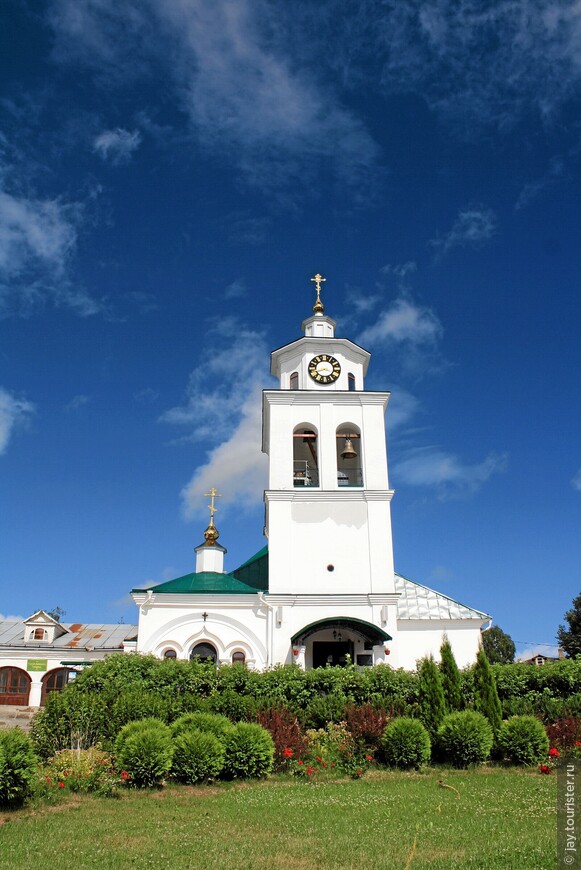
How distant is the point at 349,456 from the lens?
25.4m

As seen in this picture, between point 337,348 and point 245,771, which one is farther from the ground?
point 337,348

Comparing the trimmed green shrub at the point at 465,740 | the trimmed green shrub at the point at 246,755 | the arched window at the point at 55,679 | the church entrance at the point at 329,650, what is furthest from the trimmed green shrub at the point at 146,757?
the arched window at the point at 55,679

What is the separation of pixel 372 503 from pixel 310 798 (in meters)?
15.0

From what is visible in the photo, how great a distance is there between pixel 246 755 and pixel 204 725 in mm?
1005

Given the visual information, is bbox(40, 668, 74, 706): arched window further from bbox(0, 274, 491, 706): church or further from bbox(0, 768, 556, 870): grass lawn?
bbox(0, 768, 556, 870): grass lawn

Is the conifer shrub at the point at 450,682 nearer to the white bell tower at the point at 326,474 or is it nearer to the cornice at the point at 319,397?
the white bell tower at the point at 326,474

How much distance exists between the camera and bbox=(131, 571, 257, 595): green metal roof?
23188 mm

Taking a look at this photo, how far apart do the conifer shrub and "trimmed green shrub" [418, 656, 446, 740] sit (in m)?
0.63

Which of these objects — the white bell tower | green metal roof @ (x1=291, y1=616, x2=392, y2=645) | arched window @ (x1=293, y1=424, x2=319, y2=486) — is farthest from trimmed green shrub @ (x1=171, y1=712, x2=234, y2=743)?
arched window @ (x1=293, y1=424, x2=319, y2=486)

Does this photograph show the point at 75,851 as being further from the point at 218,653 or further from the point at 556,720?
the point at 218,653

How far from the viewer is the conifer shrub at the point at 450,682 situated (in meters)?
15.3

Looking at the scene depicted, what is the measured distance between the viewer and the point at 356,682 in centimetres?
1634

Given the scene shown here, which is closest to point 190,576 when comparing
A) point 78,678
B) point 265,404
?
point 265,404

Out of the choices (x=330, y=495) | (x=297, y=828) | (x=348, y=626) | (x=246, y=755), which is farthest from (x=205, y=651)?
(x=297, y=828)
